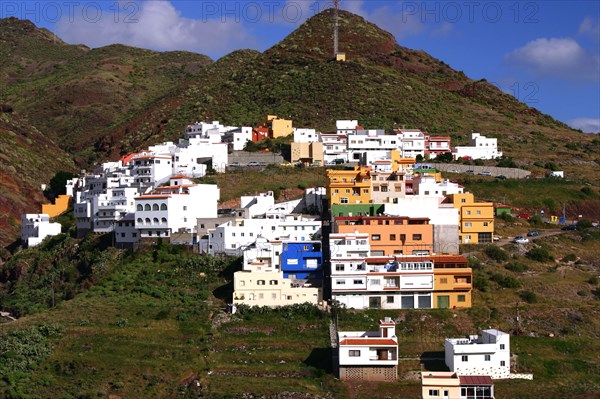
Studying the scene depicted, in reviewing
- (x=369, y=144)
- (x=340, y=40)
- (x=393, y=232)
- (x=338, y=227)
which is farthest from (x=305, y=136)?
(x=340, y=40)

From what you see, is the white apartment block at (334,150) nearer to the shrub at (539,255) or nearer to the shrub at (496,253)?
the shrub at (496,253)

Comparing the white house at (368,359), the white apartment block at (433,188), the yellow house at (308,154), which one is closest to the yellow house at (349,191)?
the white apartment block at (433,188)

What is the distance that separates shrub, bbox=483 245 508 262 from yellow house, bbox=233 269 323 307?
A: 1328cm

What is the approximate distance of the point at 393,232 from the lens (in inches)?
2662

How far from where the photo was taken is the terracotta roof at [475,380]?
53281 millimetres

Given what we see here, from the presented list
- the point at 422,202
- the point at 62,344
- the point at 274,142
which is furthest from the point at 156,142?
the point at 62,344

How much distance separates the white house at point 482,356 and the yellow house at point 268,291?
962 centimetres

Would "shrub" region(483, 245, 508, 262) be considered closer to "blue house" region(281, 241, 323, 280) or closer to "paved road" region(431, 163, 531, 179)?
"blue house" region(281, 241, 323, 280)

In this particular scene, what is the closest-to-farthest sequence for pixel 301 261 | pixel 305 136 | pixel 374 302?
1. pixel 374 302
2. pixel 301 261
3. pixel 305 136

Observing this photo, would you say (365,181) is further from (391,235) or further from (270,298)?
(270,298)

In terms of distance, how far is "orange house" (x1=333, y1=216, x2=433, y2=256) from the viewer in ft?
220

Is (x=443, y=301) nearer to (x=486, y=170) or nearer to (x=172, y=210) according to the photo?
(x=172, y=210)

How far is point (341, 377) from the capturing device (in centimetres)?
5528

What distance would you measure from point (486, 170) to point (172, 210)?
3307 centimetres
